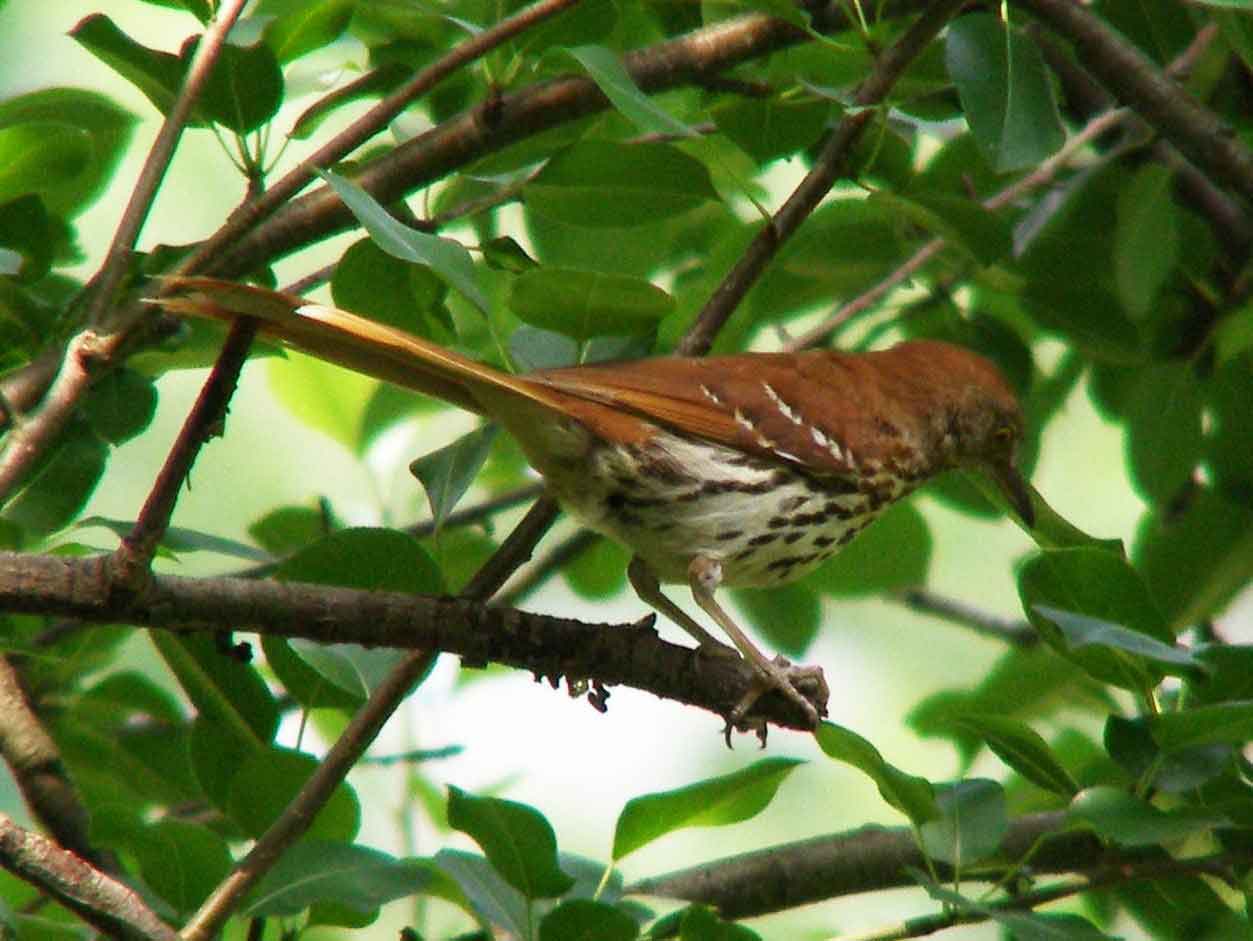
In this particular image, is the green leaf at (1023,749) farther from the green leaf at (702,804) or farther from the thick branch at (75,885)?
the thick branch at (75,885)

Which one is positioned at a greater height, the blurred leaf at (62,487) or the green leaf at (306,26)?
the green leaf at (306,26)

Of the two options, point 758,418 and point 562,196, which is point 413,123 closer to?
point 562,196

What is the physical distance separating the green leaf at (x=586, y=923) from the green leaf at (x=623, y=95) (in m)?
1.10

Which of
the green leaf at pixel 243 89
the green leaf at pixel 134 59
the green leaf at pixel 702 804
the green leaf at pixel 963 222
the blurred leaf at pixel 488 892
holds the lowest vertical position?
the blurred leaf at pixel 488 892

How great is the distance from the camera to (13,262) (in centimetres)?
265

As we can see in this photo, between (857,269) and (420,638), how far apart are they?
1.74 meters

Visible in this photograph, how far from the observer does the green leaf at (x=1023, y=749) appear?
2412 mm

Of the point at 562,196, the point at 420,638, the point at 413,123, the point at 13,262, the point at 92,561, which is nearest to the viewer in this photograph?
the point at 92,561

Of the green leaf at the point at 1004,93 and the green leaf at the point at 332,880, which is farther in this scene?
the green leaf at the point at 1004,93

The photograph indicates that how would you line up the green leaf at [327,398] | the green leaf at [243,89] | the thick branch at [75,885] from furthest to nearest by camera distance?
the green leaf at [327,398], the green leaf at [243,89], the thick branch at [75,885]

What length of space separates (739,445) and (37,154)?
146 centimetres

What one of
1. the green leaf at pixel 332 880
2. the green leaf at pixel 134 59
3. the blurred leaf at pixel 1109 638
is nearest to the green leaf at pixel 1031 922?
the blurred leaf at pixel 1109 638

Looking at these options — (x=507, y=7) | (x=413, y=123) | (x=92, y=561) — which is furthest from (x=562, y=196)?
(x=92, y=561)

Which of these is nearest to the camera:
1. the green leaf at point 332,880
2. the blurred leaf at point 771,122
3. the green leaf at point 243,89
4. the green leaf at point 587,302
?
the green leaf at point 332,880
